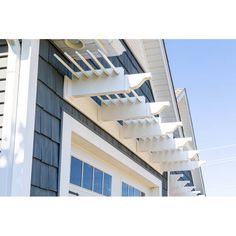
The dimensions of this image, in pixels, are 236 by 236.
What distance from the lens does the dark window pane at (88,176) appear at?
3611 millimetres

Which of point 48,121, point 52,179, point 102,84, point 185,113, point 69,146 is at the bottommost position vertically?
point 52,179

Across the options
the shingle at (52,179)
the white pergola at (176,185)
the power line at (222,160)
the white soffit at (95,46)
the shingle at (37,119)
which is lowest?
the shingle at (52,179)

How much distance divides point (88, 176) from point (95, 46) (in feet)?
4.52

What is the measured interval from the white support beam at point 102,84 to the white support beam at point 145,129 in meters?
1.26

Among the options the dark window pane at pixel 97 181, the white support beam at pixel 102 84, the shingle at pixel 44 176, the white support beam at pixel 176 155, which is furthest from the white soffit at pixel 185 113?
the shingle at pixel 44 176

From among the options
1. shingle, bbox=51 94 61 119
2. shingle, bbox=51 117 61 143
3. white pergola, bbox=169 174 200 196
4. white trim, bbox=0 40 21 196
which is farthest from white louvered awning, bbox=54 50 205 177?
white pergola, bbox=169 174 200 196

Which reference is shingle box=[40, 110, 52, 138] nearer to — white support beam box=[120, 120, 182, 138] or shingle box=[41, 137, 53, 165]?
shingle box=[41, 137, 53, 165]

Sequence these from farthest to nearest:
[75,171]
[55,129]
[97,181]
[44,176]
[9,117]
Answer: [97,181], [75,171], [55,129], [44,176], [9,117]

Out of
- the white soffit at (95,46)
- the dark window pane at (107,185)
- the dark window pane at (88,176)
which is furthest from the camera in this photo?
the dark window pane at (107,185)

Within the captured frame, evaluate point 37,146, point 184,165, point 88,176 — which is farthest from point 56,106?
point 184,165

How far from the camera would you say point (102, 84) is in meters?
2.95

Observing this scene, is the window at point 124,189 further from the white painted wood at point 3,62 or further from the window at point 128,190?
the white painted wood at point 3,62

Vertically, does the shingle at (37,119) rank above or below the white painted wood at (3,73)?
below

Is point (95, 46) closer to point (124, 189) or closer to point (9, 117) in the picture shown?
point (9, 117)
